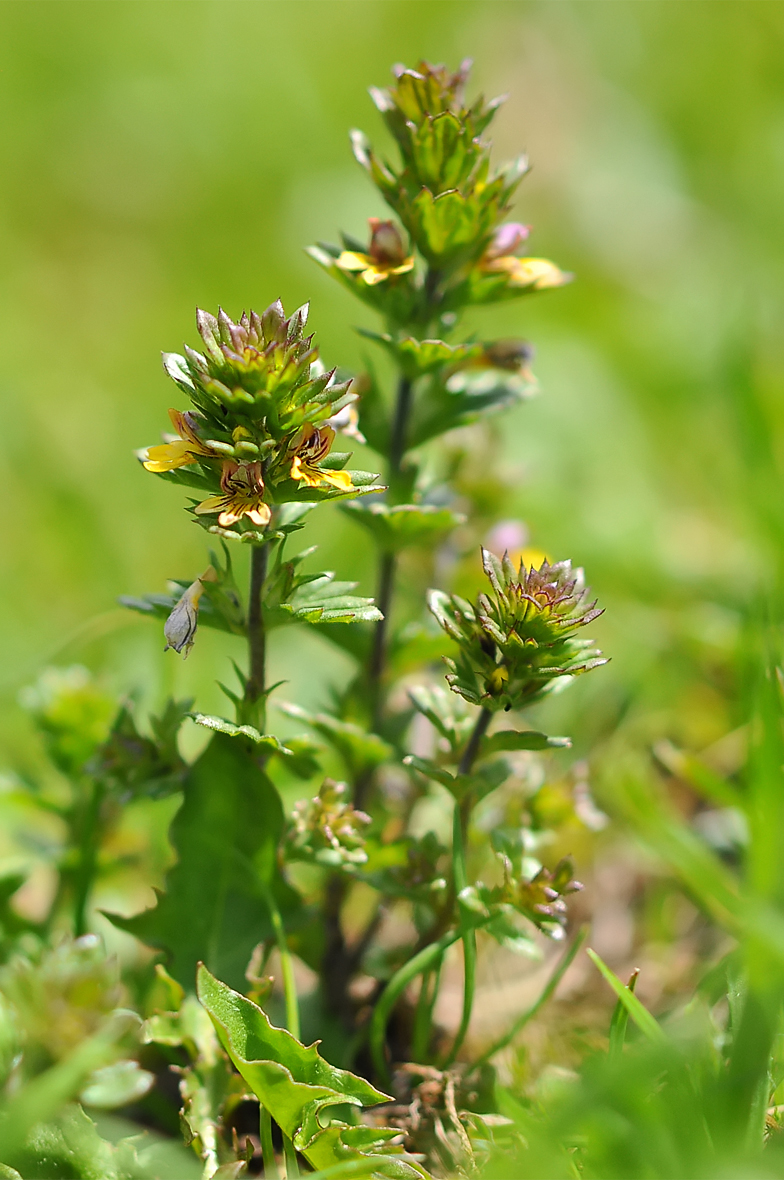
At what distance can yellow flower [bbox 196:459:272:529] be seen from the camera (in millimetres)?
1443

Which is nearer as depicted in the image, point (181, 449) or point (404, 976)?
point (181, 449)

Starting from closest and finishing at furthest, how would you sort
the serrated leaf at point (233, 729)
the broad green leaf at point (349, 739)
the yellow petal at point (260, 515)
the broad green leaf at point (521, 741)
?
the yellow petal at point (260, 515)
the serrated leaf at point (233, 729)
the broad green leaf at point (521, 741)
the broad green leaf at point (349, 739)

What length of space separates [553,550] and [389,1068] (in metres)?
1.78

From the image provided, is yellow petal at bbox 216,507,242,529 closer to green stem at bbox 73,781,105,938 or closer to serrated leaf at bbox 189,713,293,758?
serrated leaf at bbox 189,713,293,758

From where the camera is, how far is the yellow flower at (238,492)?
1.44m

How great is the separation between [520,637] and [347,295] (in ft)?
10.1

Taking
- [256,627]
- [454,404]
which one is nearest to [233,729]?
[256,627]

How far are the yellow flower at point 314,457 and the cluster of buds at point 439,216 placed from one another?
308mm

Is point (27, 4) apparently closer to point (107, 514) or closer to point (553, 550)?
point (107, 514)

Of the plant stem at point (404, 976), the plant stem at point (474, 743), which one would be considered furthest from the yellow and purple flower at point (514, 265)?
the plant stem at point (404, 976)

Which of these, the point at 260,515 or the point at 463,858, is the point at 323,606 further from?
the point at 463,858

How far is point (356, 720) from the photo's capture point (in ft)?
6.52

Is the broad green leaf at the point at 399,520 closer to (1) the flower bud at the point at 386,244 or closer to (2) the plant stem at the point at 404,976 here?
(1) the flower bud at the point at 386,244

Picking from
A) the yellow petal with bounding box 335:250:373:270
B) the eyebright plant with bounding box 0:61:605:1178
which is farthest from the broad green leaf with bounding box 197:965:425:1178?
the yellow petal with bounding box 335:250:373:270
